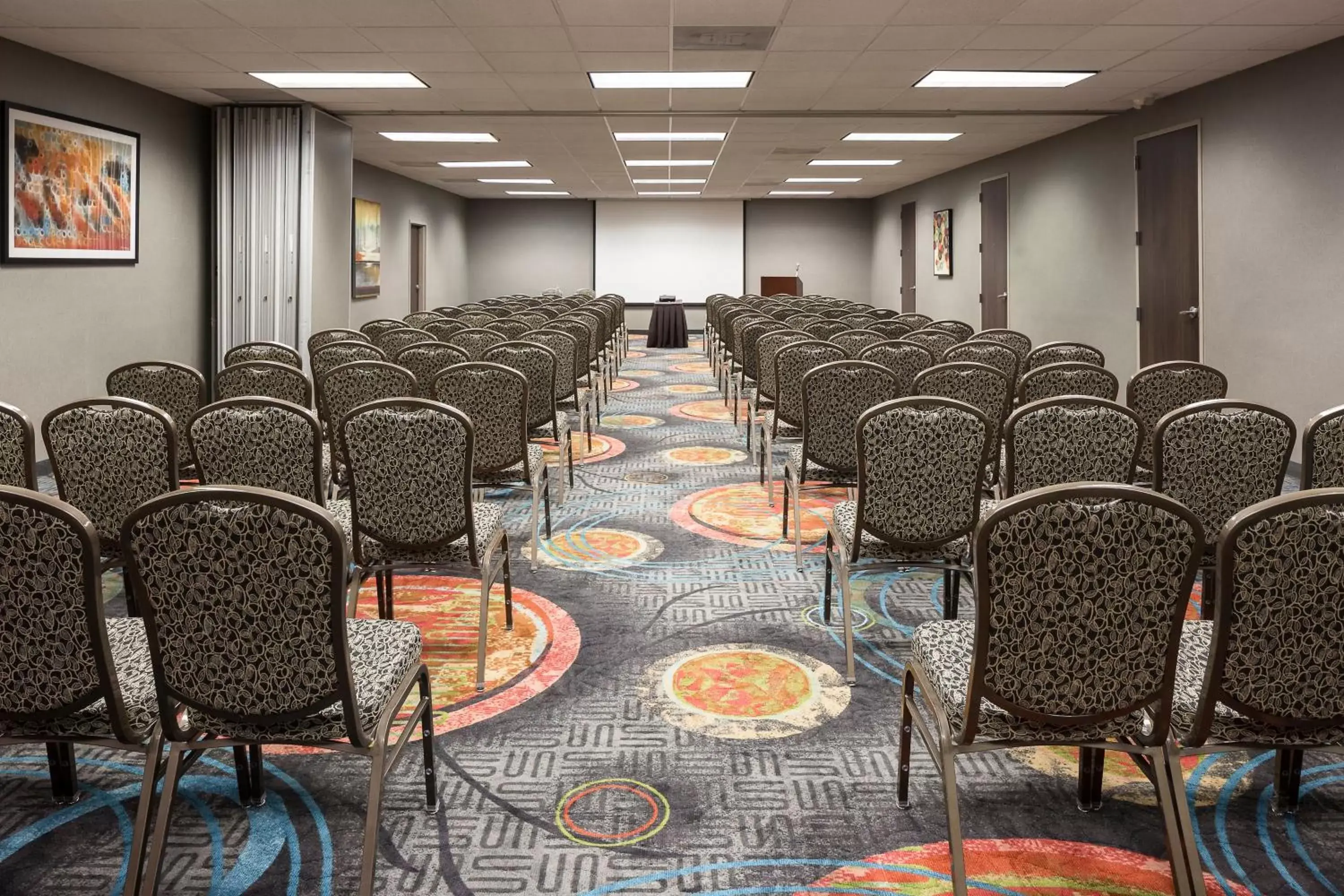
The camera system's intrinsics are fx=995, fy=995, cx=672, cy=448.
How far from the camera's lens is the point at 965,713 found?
2.06m

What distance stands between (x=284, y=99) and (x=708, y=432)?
16.7ft

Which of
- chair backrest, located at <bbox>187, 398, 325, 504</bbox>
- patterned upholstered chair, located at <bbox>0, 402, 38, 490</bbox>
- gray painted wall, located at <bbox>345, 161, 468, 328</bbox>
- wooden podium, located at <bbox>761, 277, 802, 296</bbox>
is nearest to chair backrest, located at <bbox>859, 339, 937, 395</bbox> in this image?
chair backrest, located at <bbox>187, 398, 325, 504</bbox>

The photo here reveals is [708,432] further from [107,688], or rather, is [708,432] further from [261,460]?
[107,688]

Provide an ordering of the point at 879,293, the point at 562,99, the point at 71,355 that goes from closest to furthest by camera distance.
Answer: the point at 71,355, the point at 562,99, the point at 879,293

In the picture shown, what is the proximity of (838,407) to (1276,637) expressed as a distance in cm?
268

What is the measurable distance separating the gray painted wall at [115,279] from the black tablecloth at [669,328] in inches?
391

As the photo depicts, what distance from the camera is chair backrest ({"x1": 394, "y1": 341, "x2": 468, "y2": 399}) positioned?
17.7 feet

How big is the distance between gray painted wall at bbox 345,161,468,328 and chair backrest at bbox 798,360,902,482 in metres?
9.92

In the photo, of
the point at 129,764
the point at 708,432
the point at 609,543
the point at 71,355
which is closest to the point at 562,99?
the point at 708,432

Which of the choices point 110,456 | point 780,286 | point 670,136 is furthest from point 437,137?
point 780,286

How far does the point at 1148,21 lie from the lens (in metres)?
6.32

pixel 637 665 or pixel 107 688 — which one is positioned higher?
pixel 107 688


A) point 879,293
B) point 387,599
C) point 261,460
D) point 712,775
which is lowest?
point 712,775

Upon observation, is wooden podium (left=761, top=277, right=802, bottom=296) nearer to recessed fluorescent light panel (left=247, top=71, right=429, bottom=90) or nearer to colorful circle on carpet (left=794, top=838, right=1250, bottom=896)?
recessed fluorescent light panel (left=247, top=71, right=429, bottom=90)
